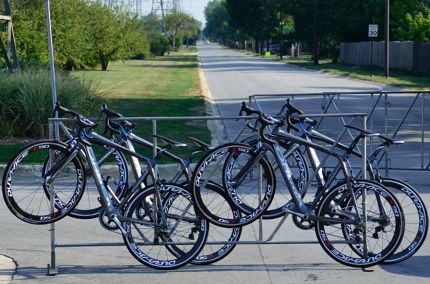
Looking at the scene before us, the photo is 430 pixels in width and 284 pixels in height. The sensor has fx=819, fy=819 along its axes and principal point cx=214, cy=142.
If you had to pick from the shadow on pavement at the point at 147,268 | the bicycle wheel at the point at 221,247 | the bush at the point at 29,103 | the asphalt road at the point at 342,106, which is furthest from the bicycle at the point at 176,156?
the bush at the point at 29,103

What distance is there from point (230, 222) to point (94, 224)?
9.11ft

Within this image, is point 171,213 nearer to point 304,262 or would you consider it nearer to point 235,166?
point 235,166

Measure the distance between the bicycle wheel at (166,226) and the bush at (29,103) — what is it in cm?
895

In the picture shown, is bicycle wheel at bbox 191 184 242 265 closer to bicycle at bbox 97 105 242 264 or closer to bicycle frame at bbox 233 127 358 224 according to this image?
bicycle at bbox 97 105 242 264

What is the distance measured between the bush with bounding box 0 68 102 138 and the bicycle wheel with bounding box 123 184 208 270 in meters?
8.95

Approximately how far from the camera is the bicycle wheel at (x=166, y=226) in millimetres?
6898

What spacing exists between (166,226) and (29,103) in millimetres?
9218

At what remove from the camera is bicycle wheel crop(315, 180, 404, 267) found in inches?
271

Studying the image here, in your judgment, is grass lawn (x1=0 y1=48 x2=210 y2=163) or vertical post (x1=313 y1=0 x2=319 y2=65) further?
vertical post (x1=313 y1=0 x2=319 y2=65)

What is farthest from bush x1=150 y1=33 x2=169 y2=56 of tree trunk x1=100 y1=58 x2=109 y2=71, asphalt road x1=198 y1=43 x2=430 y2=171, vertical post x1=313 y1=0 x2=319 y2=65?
asphalt road x1=198 y1=43 x2=430 y2=171

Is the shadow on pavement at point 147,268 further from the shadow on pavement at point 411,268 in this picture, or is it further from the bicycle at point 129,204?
the shadow on pavement at point 411,268

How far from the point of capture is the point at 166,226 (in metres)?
7.00

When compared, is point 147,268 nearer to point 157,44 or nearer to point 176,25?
point 157,44

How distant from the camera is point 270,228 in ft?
29.6
